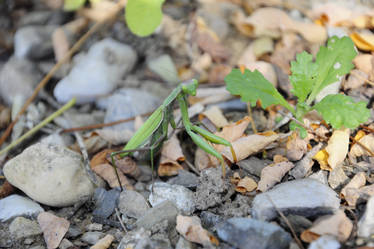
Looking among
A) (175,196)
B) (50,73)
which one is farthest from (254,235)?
(50,73)

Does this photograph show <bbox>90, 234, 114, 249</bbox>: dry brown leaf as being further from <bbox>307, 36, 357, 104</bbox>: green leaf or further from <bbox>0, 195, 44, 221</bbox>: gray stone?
<bbox>307, 36, 357, 104</bbox>: green leaf

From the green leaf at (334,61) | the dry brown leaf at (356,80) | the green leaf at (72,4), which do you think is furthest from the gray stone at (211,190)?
the green leaf at (72,4)

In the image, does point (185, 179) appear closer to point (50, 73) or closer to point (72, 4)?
point (50, 73)

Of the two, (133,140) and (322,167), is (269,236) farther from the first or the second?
(133,140)

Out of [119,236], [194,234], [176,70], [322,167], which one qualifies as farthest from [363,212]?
[176,70]

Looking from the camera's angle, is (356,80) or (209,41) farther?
(209,41)

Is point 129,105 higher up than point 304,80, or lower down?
lower down
